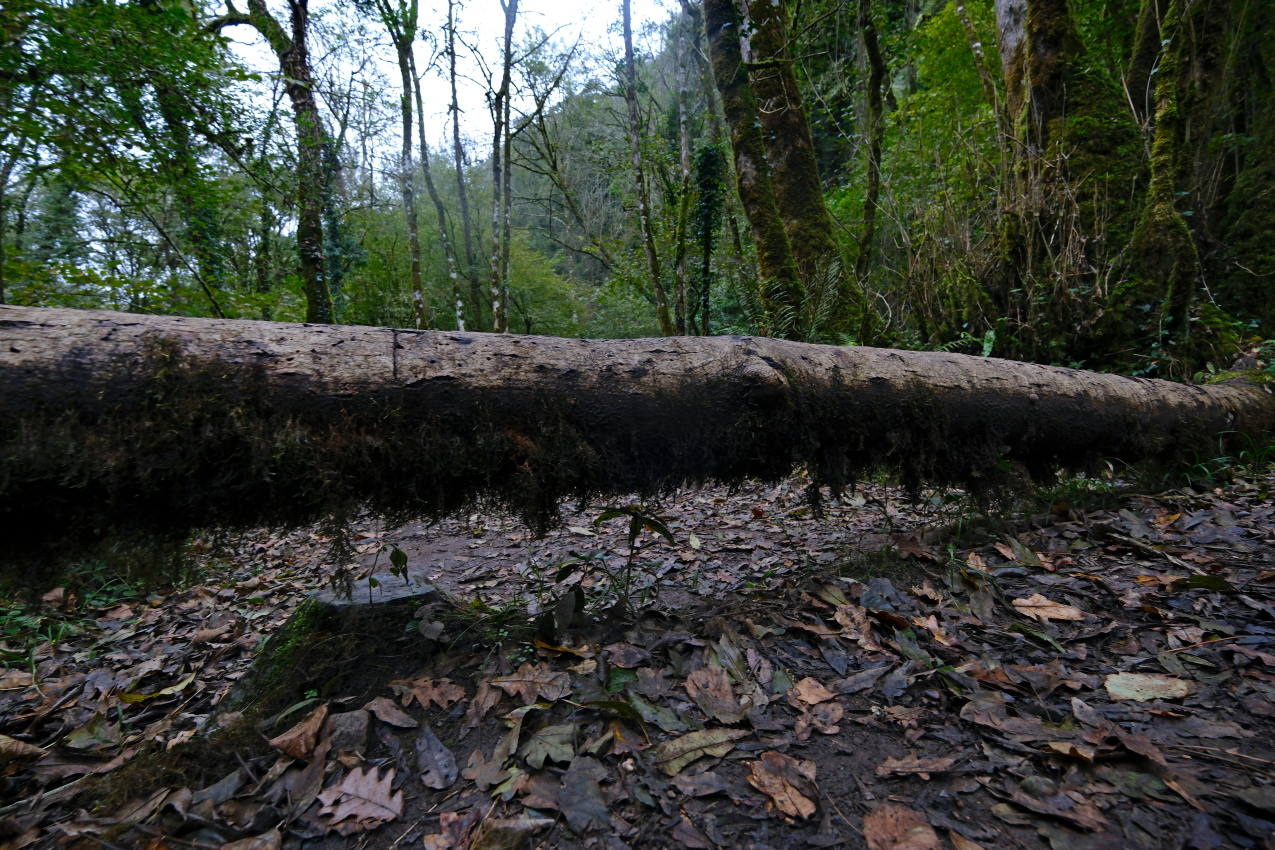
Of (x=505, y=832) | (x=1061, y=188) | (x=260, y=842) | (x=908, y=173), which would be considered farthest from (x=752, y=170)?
(x=260, y=842)

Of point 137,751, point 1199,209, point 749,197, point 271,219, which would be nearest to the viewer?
point 137,751

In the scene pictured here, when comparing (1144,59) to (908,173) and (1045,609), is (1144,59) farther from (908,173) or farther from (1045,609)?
(1045,609)

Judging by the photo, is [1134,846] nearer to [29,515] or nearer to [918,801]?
[918,801]

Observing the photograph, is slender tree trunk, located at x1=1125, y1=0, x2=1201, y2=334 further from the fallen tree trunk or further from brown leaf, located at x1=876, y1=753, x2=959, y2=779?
brown leaf, located at x1=876, y1=753, x2=959, y2=779

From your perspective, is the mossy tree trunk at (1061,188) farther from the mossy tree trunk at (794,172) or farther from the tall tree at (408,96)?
the tall tree at (408,96)

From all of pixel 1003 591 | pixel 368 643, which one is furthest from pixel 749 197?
pixel 368 643

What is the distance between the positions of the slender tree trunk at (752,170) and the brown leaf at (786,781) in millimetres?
4761

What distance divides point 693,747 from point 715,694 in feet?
0.81

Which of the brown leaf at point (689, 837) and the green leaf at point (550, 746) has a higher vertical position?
the green leaf at point (550, 746)

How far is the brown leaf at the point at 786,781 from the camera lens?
1317 millimetres

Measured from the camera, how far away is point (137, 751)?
1.77m

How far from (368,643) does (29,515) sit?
1.05m

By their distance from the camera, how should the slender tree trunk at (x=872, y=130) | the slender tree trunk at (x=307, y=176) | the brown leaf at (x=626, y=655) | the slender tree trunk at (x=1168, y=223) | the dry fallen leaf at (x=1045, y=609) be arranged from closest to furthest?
Answer: the brown leaf at (x=626, y=655) < the dry fallen leaf at (x=1045, y=609) < the slender tree trunk at (x=1168, y=223) < the slender tree trunk at (x=872, y=130) < the slender tree trunk at (x=307, y=176)

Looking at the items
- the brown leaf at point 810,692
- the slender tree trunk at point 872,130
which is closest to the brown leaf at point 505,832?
the brown leaf at point 810,692
